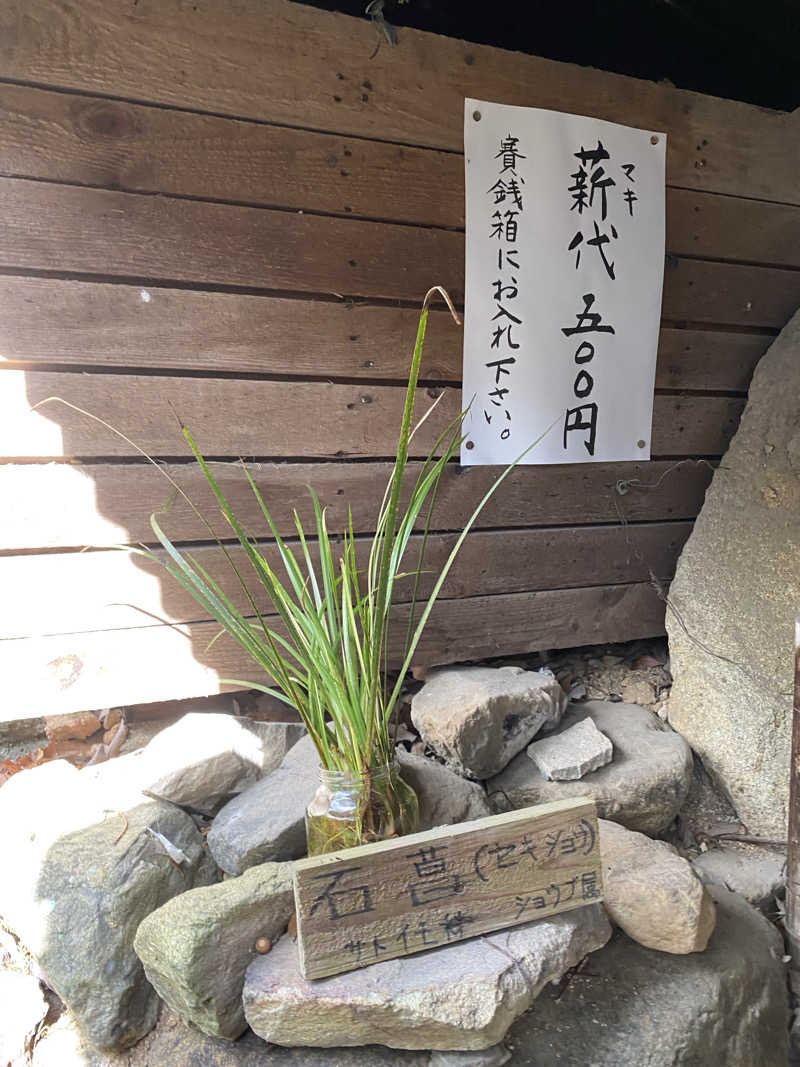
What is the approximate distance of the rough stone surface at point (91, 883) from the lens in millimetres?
1811

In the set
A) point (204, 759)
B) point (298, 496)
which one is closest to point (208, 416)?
point (298, 496)

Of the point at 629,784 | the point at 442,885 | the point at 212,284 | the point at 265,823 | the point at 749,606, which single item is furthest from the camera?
the point at 749,606

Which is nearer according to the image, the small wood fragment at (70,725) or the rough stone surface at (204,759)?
the rough stone surface at (204,759)

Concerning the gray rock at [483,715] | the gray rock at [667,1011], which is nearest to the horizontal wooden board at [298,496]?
the gray rock at [483,715]

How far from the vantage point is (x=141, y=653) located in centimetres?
239

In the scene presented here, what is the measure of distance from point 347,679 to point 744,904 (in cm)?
136

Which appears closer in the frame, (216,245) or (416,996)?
(416,996)

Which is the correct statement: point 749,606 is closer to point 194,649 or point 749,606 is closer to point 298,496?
point 298,496

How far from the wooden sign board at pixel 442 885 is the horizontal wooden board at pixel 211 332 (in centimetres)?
150

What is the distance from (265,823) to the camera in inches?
81.0

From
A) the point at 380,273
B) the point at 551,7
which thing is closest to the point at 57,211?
the point at 380,273

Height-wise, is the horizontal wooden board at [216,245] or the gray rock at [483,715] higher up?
the horizontal wooden board at [216,245]

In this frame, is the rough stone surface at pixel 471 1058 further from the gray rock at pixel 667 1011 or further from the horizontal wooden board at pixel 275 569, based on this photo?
the horizontal wooden board at pixel 275 569

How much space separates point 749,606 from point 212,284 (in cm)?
215
